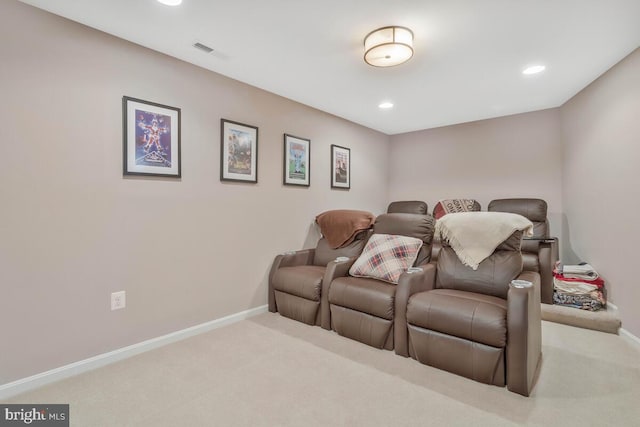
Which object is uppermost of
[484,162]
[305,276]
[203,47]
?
[203,47]

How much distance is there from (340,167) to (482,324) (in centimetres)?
288

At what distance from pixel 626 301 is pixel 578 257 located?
1027 mm

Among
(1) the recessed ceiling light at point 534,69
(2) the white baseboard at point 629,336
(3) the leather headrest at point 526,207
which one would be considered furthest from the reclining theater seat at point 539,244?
(1) the recessed ceiling light at point 534,69

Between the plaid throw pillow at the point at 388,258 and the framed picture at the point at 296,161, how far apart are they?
124cm

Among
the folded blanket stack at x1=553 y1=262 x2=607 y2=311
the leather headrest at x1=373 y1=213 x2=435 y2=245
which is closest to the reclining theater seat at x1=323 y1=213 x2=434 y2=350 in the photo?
the leather headrest at x1=373 y1=213 x2=435 y2=245

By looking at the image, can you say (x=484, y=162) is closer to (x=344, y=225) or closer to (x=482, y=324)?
(x=344, y=225)

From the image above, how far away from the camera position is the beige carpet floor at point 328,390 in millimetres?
1642

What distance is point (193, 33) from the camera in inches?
87.6

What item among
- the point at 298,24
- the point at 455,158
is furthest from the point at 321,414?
the point at 455,158

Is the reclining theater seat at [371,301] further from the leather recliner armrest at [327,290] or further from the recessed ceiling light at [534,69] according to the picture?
the recessed ceiling light at [534,69]

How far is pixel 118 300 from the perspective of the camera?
229cm

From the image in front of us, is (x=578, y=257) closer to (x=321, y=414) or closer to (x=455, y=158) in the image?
(x=455, y=158)

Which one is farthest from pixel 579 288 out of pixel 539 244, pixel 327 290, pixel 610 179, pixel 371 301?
pixel 327 290

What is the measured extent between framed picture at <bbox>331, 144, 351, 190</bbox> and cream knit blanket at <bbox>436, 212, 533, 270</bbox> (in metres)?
1.96
